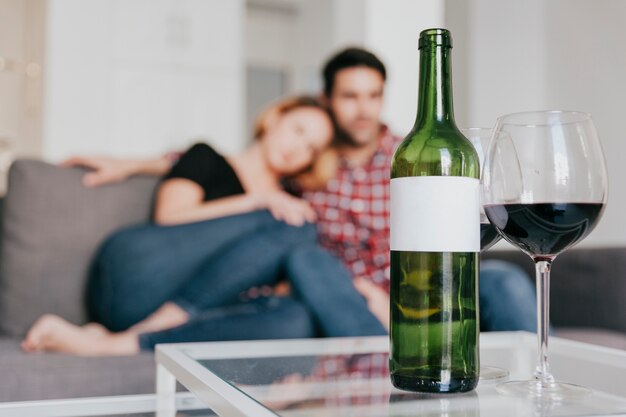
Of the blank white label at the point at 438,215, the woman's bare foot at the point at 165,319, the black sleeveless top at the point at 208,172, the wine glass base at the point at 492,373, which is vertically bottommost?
the woman's bare foot at the point at 165,319

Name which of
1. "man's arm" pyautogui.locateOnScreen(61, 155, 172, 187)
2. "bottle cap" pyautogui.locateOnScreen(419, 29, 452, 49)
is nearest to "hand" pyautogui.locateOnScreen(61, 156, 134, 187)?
"man's arm" pyautogui.locateOnScreen(61, 155, 172, 187)

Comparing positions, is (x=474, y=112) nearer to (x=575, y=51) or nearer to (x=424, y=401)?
(x=575, y=51)

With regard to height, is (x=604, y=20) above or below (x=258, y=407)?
above

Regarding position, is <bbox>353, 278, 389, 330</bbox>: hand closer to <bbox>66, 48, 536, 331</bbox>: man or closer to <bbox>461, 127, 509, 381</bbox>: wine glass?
<bbox>66, 48, 536, 331</bbox>: man

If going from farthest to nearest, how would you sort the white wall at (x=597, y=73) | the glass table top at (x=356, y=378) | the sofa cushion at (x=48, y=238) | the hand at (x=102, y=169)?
the white wall at (x=597, y=73) < the hand at (x=102, y=169) < the sofa cushion at (x=48, y=238) < the glass table top at (x=356, y=378)

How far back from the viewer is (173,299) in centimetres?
166

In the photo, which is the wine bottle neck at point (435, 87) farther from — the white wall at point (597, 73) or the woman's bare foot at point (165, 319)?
the white wall at point (597, 73)

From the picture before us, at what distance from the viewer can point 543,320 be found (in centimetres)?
61

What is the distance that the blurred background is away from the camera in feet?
10.5

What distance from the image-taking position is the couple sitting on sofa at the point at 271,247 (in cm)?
151

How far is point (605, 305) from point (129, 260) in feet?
3.89

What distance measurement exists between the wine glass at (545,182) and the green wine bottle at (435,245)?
0.09ft

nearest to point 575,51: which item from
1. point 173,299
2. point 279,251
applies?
point 279,251

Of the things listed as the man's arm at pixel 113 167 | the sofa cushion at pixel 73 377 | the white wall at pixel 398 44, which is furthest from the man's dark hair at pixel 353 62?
the white wall at pixel 398 44
